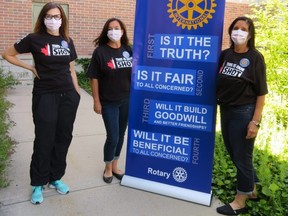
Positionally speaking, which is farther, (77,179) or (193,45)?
(77,179)

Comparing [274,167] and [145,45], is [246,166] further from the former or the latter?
[145,45]

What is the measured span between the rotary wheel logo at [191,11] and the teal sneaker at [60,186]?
202 cm

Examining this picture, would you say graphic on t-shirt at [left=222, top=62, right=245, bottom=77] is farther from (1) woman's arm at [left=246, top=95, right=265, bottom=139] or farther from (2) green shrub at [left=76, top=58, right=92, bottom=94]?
(2) green shrub at [left=76, top=58, right=92, bottom=94]

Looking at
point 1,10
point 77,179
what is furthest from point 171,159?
point 1,10

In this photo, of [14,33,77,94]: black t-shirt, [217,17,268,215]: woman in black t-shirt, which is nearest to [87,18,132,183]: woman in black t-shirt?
[14,33,77,94]: black t-shirt

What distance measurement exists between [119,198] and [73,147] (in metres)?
1.63

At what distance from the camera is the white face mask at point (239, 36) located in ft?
9.04

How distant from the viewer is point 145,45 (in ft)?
10.9

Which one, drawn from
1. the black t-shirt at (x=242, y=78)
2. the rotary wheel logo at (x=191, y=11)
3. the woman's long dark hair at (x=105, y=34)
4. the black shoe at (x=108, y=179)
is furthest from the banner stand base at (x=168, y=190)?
the rotary wheel logo at (x=191, y=11)

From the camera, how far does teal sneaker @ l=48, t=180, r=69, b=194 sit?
338 cm

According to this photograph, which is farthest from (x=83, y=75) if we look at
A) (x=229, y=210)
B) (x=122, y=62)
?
(x=229, y=210)

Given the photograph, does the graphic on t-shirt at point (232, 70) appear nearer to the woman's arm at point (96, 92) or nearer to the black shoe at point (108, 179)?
the woman's arm at point (96, 92)

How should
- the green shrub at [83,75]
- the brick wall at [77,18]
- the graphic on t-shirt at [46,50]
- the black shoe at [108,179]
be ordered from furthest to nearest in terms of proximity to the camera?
the green shrub at [83,75], the brick wall at [77,18], the black shoe at [108,179], the graphic on t-shirt at [46,50]

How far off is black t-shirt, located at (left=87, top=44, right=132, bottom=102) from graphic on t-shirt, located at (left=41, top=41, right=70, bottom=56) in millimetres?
334
